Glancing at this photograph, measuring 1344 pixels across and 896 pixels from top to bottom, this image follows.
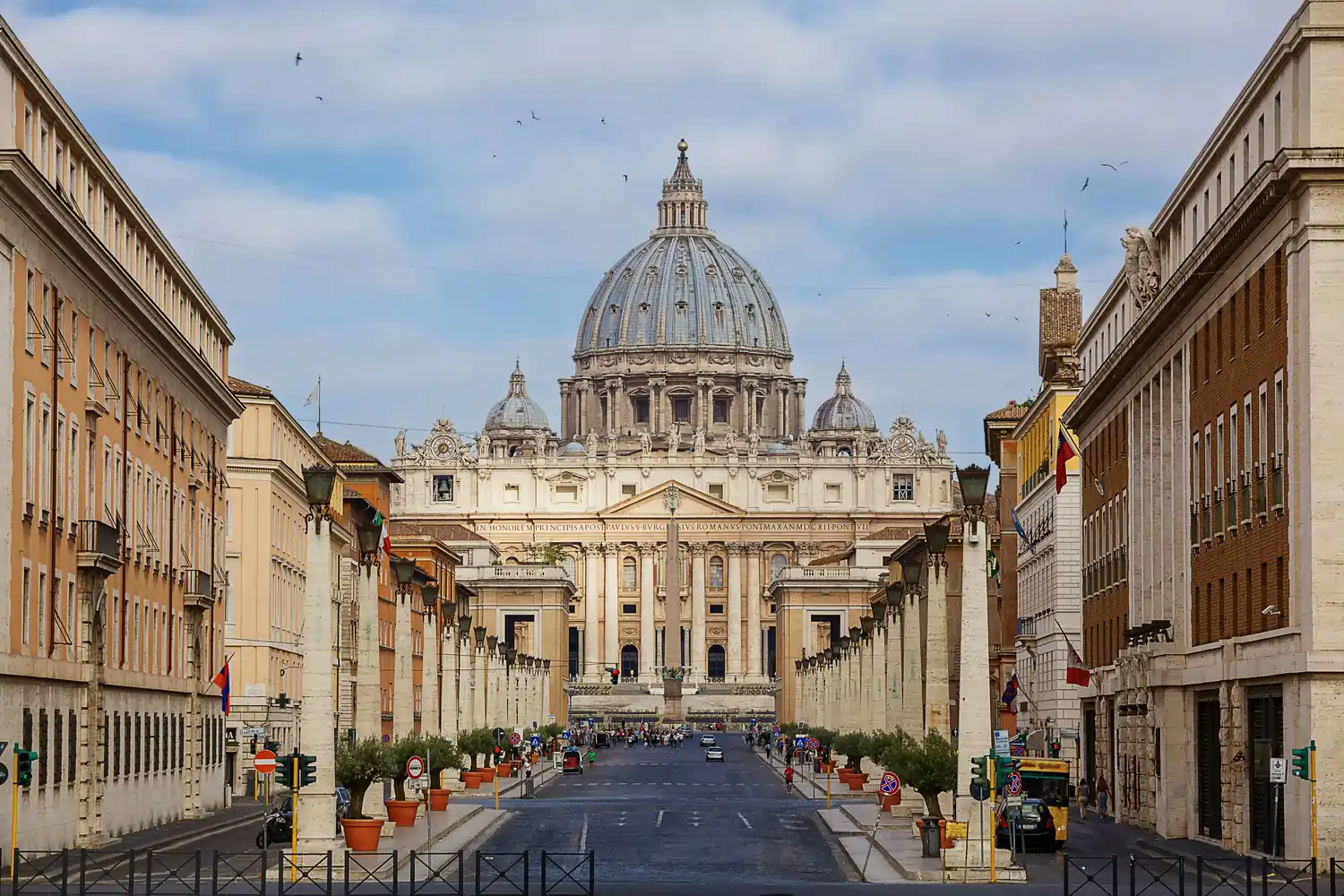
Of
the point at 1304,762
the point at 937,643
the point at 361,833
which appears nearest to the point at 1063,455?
the point at 937,643

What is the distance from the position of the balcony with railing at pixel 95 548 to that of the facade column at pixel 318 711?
11204mm

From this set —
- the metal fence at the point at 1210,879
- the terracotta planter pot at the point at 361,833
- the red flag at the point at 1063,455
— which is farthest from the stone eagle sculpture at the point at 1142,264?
the terracotta planter pot at the point at 361,833

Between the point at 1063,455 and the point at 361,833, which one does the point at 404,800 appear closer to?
the point at 361,833

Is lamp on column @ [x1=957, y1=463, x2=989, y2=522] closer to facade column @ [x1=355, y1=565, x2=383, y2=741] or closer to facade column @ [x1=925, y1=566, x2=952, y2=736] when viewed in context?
facade column @ [x1=925, y1=566, x2=952, y2=736]

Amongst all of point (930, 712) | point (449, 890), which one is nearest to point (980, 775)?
point (449, 890)

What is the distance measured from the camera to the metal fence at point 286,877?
35.3m

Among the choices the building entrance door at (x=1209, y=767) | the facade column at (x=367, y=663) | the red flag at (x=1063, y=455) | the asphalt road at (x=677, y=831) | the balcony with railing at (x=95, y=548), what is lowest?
the asphalt road at (x=677, y=831)

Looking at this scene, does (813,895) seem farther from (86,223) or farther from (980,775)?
(86,223)

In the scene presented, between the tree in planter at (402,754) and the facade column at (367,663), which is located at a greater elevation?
the facade column at (367,663)

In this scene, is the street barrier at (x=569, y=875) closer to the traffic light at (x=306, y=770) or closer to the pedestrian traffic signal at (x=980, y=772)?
the traffic light at (x=306, y=770)

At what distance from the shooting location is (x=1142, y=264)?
200 feet

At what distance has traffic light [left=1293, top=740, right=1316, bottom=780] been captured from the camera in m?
39.4

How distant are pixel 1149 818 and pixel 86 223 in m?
27.7

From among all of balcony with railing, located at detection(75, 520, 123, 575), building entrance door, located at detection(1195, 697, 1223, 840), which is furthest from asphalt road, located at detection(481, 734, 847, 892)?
balcony with railing, located at detection(75, 520, 123, 575)
